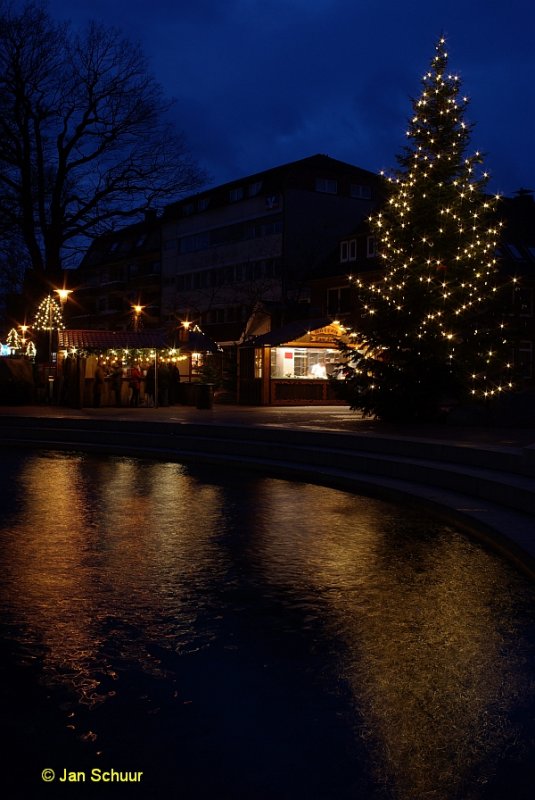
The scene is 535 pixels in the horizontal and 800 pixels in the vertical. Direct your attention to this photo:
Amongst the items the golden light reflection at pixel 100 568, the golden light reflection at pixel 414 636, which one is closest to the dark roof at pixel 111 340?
the golden light reflection at pixel 100 568

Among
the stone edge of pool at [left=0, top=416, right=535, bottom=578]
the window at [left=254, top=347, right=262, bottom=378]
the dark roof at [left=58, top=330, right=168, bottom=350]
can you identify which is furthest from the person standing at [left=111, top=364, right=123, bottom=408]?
the stone edge of pool at [left=0, top=416, right=535, bottom=578]

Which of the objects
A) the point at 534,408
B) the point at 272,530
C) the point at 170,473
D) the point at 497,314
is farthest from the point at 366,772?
the point at 497,314

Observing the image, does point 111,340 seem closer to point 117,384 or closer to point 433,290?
point 117,384

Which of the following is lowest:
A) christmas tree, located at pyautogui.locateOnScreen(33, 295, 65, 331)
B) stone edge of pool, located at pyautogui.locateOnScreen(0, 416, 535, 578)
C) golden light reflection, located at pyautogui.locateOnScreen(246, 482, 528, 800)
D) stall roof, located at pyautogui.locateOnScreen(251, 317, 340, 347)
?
golden light reflection, located at pyautogui.locateOnScreen(246, 482, 528, 800)

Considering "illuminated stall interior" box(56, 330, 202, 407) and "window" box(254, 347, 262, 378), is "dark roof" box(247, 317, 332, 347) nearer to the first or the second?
"window" box(254, 347, 262, 378)

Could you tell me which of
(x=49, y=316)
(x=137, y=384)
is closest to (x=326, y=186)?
(x=49, y=316)

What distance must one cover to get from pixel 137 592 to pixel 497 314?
1860 centimetres

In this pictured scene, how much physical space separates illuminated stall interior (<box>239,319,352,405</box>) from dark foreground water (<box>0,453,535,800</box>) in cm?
2644

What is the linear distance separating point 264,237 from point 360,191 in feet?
25.0

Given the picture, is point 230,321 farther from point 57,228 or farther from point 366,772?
point 366,772

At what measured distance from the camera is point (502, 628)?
18.2ft

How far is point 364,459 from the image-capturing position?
1438cm

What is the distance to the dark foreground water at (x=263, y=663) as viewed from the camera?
337 centimetres

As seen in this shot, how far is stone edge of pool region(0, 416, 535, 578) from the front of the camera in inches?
384
